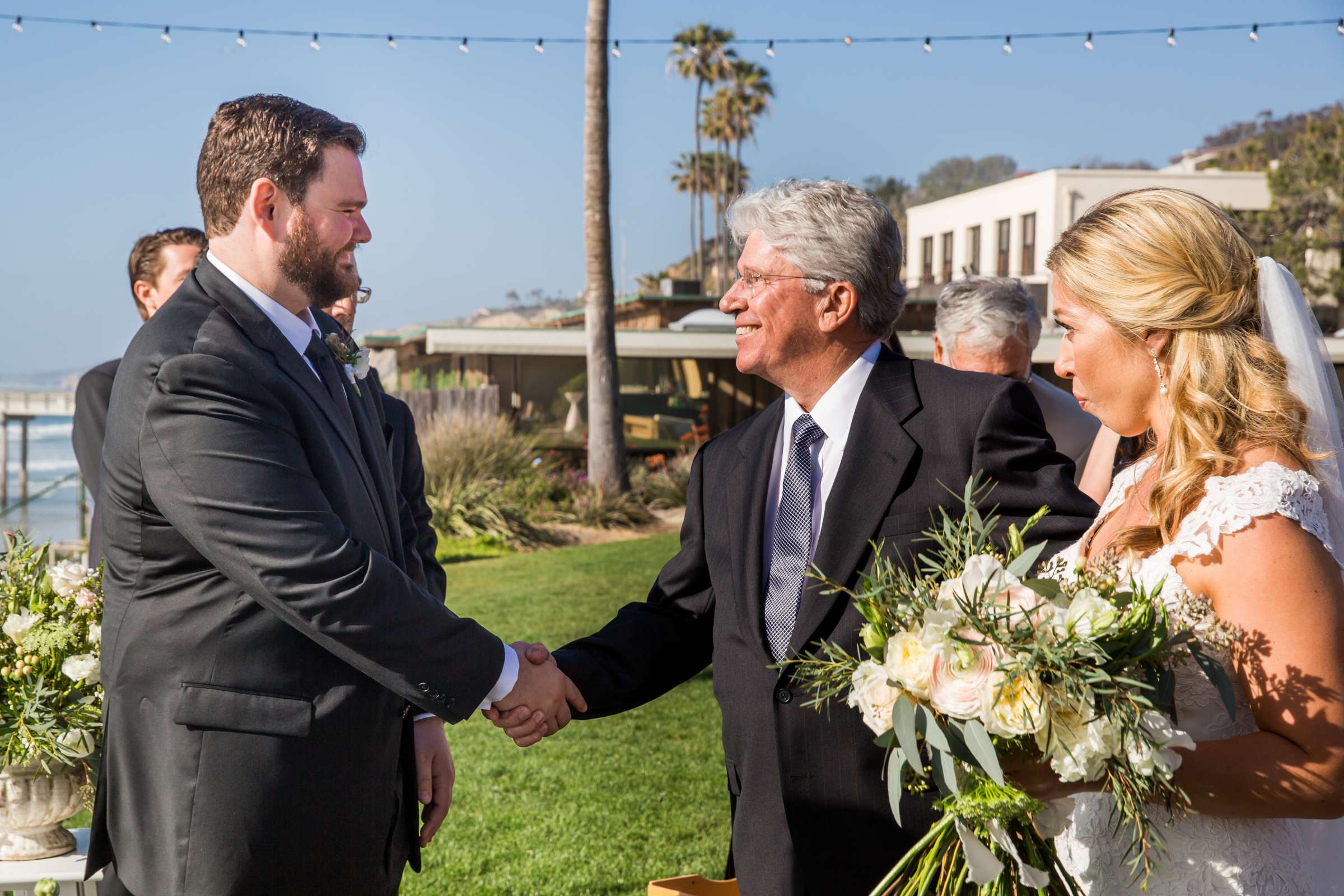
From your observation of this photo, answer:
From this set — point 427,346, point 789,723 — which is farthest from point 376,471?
point 427,346

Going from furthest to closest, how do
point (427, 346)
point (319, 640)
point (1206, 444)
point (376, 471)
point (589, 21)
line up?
point (427, 346), point (589, 21), point (376, 471), point (319, 640), point (1206, 444)

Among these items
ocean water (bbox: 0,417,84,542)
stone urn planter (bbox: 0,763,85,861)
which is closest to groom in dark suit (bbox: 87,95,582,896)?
stone urn planter (bbox: 0,763,85,861)

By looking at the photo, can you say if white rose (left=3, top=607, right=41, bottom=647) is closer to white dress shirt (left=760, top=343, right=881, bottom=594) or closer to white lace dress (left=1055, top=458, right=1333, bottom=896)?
white dress shirt (left=760, top=343, right=881, bottom=594)

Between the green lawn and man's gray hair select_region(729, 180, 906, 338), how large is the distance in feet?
10.8

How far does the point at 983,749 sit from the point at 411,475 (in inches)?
112

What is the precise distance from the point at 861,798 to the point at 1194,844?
702 mm

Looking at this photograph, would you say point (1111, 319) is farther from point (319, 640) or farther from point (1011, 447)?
point (319, 640)

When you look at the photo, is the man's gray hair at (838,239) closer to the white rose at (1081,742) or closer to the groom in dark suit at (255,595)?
the groom in dark suit at (255,595)

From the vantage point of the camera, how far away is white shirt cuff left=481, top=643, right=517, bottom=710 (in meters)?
3.09

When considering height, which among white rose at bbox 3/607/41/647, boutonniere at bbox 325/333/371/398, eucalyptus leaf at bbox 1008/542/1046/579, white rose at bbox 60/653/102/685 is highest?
boutonniere at bbox 325/333/371/398

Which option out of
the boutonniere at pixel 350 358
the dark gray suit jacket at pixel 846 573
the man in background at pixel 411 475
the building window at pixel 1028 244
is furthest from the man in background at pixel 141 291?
the building window at pixel 1028 244

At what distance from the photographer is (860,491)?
9.29 ft

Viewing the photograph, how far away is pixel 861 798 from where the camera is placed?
2693 millimetres

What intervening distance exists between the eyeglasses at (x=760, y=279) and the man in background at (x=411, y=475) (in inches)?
48.9
